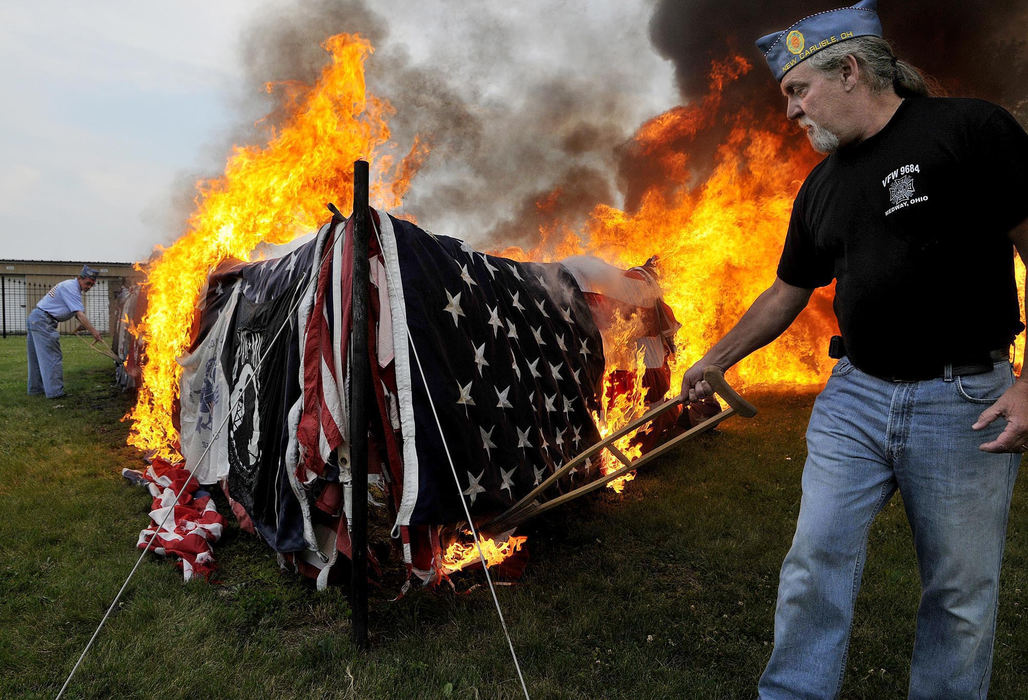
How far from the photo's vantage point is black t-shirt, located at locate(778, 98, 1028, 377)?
5.93 ft

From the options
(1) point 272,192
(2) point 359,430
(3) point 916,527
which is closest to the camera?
(3) point 916,527

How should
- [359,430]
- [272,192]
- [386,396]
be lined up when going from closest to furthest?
[359,430] < [386,396] < [272,192]

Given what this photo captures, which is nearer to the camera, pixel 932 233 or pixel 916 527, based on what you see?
pixel 932 233

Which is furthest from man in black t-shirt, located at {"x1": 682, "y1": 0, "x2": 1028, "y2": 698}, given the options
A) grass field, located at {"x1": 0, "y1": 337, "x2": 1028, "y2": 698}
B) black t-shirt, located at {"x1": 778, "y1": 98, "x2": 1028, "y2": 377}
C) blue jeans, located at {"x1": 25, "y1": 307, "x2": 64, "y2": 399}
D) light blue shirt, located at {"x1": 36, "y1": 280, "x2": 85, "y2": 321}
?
light blue shirt, located at {"x1": 36, "y1": 280, "x2": 85, "y2": 321}

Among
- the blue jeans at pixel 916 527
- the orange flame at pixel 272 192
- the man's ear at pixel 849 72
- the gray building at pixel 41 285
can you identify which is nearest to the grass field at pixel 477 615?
the blue jeans at pixel 916 527

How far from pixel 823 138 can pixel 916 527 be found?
4.39 ft

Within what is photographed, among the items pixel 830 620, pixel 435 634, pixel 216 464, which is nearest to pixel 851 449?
pixel 830 620

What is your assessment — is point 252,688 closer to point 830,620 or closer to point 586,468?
point 830,620

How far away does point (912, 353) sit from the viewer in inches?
76.8

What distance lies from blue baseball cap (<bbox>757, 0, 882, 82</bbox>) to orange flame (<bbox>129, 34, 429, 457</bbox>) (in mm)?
4357

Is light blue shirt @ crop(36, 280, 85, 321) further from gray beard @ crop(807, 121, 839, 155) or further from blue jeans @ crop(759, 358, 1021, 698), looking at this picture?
blue jeans @ crop(759, 358, 1021, 698)

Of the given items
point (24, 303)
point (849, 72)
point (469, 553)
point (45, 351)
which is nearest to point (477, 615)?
point (469, 553)

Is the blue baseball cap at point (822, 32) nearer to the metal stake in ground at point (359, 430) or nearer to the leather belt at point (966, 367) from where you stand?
the leather belt at point (966, 367)

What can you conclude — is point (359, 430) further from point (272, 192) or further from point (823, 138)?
point (272, 192)
